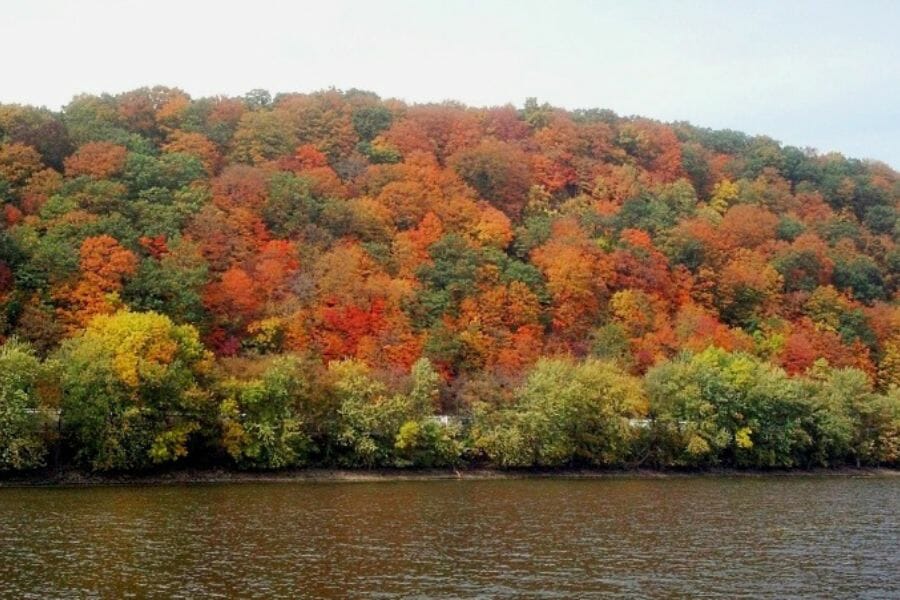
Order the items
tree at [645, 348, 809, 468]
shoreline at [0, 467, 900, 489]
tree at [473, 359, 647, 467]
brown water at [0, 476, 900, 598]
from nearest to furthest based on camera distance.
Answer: brown water at [0, 476, 900, 598] < shoreline at [0, 467, 900, 489] < tree at [473, 359, 647, 467] < tree at [645, 348, 809, 468]

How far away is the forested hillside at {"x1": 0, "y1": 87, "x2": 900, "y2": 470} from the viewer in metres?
72.3

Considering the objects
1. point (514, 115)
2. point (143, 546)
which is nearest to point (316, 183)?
point (514, 115)

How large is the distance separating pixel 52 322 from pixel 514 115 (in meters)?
92.3

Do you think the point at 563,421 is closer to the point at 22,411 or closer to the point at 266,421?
the point at 266,421

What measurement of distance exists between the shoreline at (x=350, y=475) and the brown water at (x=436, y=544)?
16.8 ft

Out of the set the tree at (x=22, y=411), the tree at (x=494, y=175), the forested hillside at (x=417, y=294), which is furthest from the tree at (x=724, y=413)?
the tree at (x=22, y=411)

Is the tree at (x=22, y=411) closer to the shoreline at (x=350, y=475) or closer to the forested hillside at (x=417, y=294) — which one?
the forested hillside at (x=417, y=294)

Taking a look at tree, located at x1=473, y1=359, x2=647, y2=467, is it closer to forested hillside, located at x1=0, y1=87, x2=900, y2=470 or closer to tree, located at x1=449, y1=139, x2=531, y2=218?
forested hillside, located at x1=0, y1=87, x2=900, y2=470

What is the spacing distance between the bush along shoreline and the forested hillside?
25 centimetres

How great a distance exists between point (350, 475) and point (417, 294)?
28.2 meters

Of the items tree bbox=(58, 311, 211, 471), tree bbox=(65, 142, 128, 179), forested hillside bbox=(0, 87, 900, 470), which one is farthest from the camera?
tree bbox=(65, 142, 128, 179)

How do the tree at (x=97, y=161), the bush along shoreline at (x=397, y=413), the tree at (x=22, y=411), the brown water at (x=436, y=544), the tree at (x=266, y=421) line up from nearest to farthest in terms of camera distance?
the brown water at (x=436, y=544) → the tree at (x=22, y=411) → the bush along shoreline at (x=397, y=413) → the tree at (x=266, y=421) → the tree at (x=97, y=161)

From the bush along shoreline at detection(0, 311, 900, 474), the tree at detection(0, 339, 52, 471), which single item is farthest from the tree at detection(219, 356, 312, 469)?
the tree at detection(0, 339, 52, 471)

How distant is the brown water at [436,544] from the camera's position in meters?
32.5
